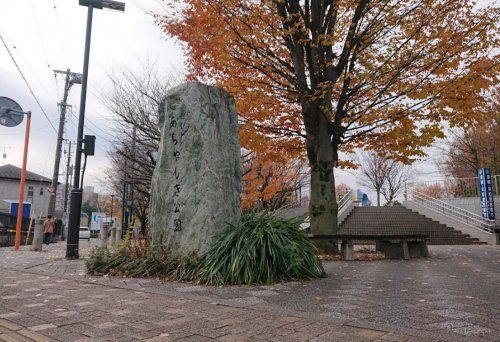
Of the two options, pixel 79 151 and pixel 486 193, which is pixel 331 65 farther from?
pixel 486 193

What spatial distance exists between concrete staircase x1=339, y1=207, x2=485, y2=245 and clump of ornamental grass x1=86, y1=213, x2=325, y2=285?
35.9 feet

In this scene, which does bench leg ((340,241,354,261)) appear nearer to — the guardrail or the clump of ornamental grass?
the clump of ornamental grass

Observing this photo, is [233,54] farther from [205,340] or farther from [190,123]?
[205,340]

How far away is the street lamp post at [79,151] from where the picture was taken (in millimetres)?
9844

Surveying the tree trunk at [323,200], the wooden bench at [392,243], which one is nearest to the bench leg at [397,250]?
Answer: the wooden bench at [392,243]

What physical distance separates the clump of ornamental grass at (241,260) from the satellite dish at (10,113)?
283 inches

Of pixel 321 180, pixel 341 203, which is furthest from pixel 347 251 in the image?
pixel 341 203

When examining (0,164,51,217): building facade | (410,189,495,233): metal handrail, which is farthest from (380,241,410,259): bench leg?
(0,164,51,217): building facade

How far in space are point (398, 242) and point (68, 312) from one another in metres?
7.96

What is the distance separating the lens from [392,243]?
973 cm

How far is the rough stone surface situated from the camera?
254 inches

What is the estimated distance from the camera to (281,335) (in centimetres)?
301

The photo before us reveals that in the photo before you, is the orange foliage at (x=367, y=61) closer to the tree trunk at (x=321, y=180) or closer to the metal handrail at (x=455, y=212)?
the tree trunk at (x=321, y=180)

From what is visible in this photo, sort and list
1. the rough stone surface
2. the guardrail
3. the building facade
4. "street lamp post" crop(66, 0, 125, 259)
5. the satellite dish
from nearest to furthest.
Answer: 1. the rough stone surface
2. "street lamp post" crop(66, 0, 125, 259)
3. the satellite dish
4. the guardrail
5. the building facade
